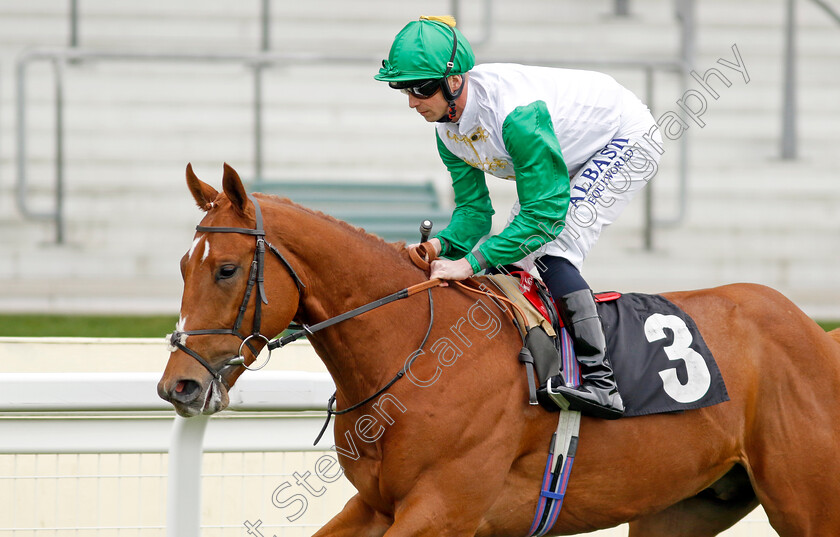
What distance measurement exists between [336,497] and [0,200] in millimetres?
5188

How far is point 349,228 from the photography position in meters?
2.66

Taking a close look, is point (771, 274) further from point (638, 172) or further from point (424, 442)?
point (424, 442)

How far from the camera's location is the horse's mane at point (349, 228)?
8.59 feet

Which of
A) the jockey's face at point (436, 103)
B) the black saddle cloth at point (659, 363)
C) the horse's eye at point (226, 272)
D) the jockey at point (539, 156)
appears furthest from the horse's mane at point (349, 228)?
the black saddle cloth at point (659, 363)

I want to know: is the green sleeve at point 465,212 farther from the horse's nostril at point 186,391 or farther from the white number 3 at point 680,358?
the horse's nostril at point 186,391

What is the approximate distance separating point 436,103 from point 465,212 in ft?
1.49

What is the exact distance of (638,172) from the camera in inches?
119

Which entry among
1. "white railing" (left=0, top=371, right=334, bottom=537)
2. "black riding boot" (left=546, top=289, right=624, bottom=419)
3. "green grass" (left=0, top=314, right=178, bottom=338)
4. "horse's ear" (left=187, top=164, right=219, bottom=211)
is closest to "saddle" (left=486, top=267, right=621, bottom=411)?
"black riding boot" (left=546, top=289, right=624, bottom=419)

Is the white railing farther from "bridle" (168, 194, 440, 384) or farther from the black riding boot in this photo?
the black riding boot

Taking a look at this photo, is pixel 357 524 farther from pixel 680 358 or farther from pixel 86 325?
pixel 86 325

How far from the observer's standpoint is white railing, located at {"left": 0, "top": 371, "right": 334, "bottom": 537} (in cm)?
272

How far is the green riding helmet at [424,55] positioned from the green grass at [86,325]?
3723mm

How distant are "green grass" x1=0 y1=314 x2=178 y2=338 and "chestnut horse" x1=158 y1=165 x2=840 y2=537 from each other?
Answer: 363 cm

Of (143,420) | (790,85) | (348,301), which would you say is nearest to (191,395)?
(348,301)
